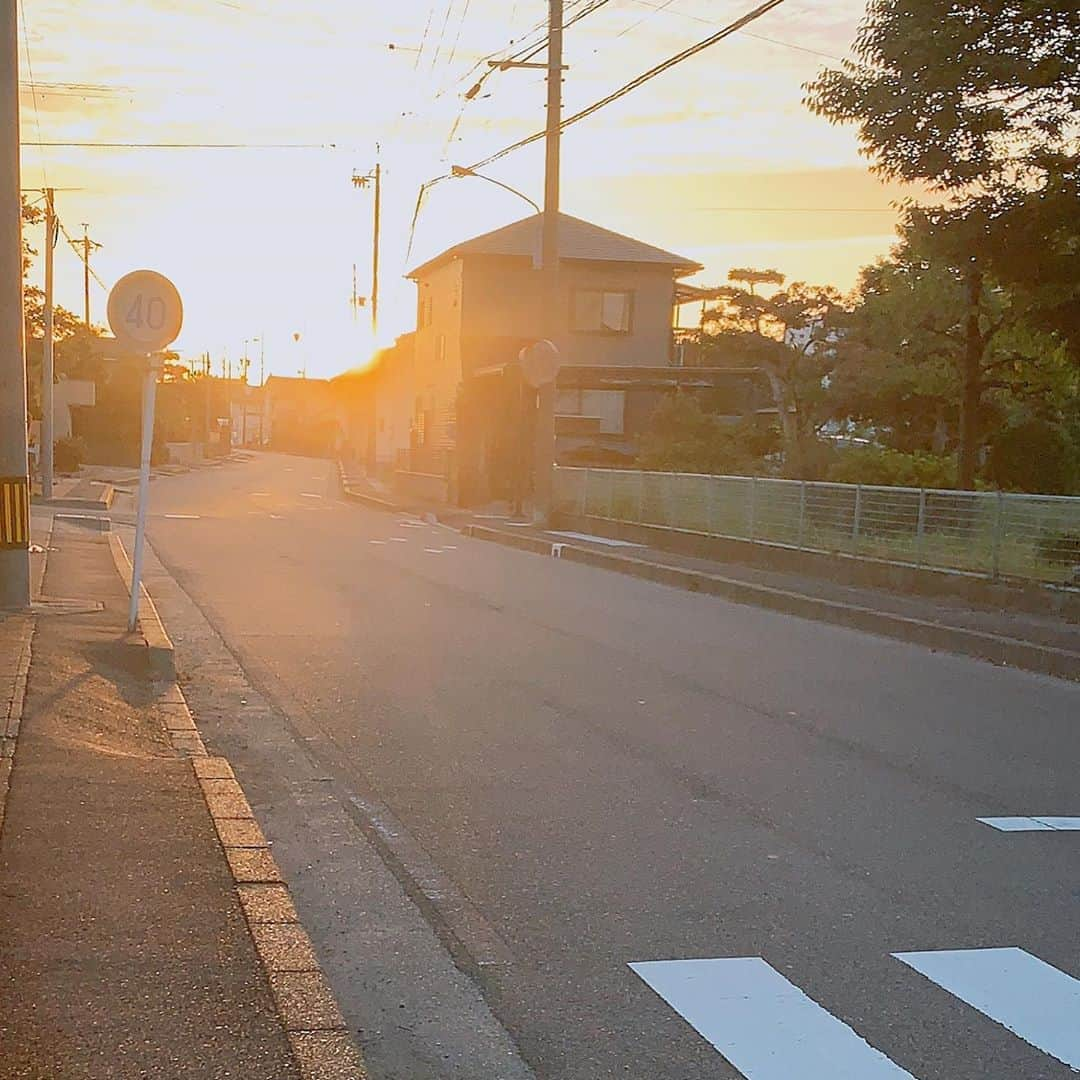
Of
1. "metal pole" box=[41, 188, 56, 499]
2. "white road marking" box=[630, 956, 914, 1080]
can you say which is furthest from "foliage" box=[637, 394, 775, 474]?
"white road marking" box=[630, 956, 914, 1080]

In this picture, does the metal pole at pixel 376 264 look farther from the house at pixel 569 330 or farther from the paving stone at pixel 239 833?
the paving stone at pixel 239 833

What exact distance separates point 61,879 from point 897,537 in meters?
13.5

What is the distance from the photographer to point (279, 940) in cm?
479

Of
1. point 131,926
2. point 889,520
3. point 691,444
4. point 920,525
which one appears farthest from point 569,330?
point 131,926

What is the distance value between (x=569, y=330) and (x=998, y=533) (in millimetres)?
32196

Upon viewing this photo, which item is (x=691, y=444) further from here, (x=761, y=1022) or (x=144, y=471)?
(x=761, y=1022)

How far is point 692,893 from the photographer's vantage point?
5758 mm

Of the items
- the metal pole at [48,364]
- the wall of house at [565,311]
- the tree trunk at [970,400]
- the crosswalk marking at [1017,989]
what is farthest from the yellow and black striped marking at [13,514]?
the wall of house at [565,311]

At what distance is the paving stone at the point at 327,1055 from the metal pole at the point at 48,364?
3280 centimetres

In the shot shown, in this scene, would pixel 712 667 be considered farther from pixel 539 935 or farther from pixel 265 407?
pixel 265 407

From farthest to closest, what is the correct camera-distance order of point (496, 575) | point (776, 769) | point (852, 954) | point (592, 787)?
point (496, 575) → point (776, 769) → point (592, 787) → point (852, 954)

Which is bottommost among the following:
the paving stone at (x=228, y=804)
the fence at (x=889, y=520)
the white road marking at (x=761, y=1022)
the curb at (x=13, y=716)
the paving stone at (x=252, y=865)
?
the white road marking at (x=761, y=1022)

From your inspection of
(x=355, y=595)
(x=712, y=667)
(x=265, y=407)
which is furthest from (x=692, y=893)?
(x=265, y=407)

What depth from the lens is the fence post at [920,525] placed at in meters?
16.6
